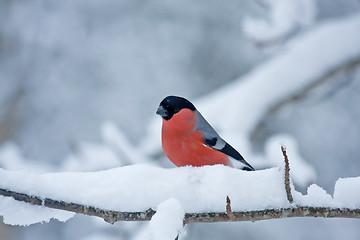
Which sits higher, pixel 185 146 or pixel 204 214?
pixel 185 146

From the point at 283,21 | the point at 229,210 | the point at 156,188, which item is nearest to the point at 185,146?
the point at 156,188

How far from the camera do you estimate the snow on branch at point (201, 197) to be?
178 centimetres

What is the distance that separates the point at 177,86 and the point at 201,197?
6.58m

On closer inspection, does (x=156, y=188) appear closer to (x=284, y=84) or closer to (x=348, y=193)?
(x=348, y=193)

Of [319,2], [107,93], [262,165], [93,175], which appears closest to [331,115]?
[319,2]

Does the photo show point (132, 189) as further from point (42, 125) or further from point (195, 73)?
point (195, 73)

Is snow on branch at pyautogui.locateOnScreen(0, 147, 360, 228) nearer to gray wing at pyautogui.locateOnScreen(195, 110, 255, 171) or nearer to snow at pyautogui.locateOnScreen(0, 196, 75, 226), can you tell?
snow at pyautogui.locateOnScreen(0, 196, 75, 226)

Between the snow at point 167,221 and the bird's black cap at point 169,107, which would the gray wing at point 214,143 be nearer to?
the bird's black cap at point 169,107

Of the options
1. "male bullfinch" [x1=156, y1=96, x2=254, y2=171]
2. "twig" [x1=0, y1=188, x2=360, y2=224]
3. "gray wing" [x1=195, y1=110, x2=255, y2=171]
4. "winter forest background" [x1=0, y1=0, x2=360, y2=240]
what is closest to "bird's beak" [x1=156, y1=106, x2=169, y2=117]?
"male bullfinch" [x1=156, y1=96, x2=254, y2=171]

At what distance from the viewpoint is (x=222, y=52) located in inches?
328

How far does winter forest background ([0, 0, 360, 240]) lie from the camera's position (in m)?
4.50

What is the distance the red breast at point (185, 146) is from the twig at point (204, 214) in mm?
955

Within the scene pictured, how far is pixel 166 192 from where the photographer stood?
1844mm

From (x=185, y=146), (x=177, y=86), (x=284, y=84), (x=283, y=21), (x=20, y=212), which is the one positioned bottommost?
(x=20, y=212)
